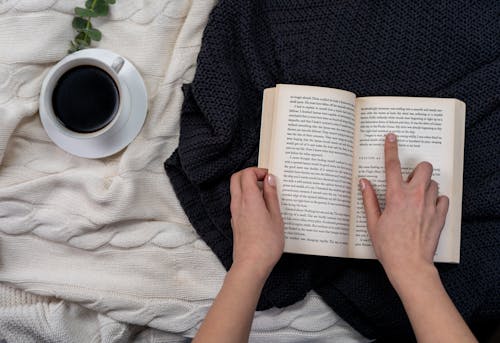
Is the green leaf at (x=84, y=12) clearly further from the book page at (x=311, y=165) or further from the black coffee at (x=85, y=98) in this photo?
the book page at (x=311, y=165)

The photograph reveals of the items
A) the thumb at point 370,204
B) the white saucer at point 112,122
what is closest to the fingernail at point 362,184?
the thumb at point 370,204

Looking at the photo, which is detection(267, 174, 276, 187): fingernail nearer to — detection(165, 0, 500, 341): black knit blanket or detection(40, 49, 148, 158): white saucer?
detection(165, 0, 500, 341): black knit blanket

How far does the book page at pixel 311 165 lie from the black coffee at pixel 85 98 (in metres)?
0.24

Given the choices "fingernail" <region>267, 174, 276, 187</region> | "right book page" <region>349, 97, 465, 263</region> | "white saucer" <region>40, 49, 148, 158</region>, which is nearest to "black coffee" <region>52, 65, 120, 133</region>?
"white saucer" <region>40, 49, 148, 158</region>

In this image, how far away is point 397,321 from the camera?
801mm

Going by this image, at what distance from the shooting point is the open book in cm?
74

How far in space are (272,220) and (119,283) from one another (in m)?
0.29

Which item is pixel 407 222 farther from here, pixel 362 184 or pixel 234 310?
pixel 234 310

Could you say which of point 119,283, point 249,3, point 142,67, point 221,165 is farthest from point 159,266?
point 249,3

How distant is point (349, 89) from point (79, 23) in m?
0.42

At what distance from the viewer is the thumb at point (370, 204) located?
2.36 feet

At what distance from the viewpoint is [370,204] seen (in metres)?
0.73

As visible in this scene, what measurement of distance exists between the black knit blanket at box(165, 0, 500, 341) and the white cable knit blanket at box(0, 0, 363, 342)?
34 mm

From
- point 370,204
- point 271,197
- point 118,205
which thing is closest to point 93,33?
point 118,205
